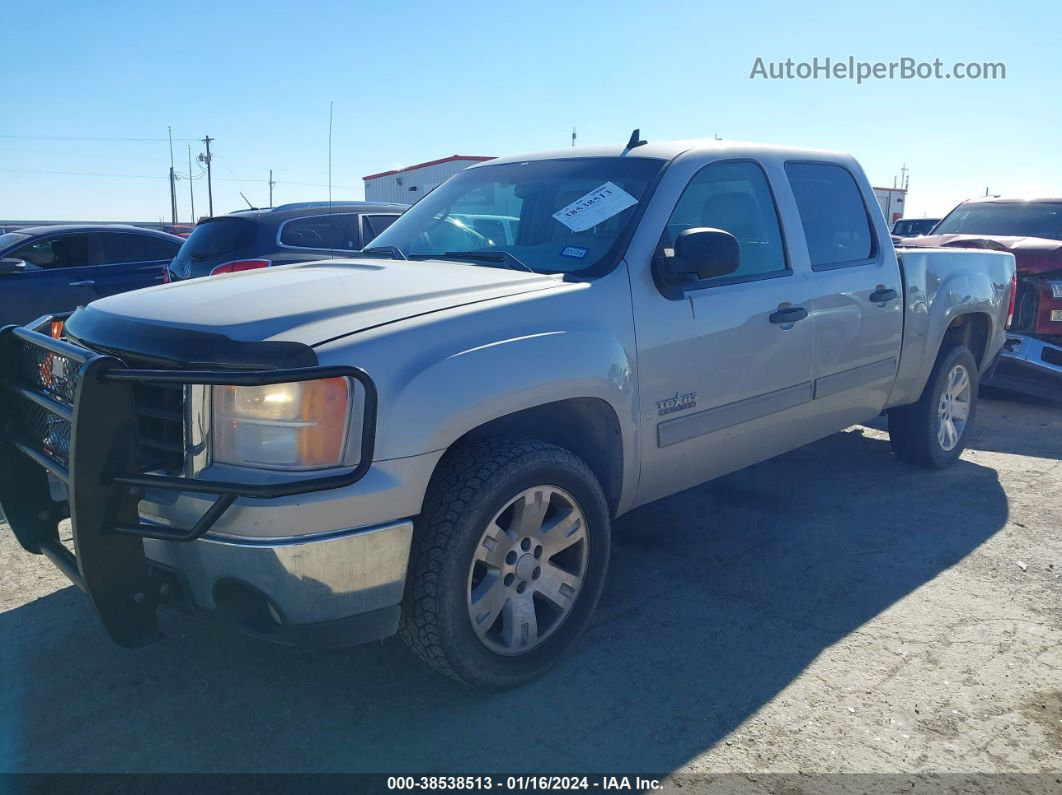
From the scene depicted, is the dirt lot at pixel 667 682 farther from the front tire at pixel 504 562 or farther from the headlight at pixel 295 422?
the headlight at pixel 295 422

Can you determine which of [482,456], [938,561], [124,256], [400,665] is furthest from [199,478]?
[124,256]

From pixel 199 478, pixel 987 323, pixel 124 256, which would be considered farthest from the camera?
pixel 124 256

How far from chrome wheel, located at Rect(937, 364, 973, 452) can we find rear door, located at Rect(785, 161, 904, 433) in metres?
0.82

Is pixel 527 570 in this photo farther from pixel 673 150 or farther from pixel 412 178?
pixel 412 178

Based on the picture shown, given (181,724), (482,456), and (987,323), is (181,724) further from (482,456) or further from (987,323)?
(987,323)

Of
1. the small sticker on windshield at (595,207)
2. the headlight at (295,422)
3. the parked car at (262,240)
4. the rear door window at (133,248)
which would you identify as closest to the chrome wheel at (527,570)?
the headlight at (295,422)

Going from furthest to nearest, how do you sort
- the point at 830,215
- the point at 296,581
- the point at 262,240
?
the point at 262,240 → the point at 830,215 → the point at 296,581

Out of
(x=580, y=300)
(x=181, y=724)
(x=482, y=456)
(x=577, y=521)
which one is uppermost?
(x=580, y=300)

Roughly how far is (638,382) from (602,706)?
116 centimetres

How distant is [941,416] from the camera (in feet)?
18.5

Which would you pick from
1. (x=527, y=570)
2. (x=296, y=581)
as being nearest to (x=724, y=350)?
(x=527, y=570)

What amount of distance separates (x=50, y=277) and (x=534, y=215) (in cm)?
737

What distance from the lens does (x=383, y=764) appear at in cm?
267

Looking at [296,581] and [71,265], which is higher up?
[71,265]
